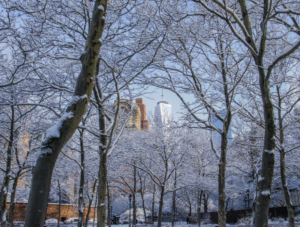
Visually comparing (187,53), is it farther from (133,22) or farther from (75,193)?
(75,193)

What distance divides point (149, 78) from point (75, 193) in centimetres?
2450

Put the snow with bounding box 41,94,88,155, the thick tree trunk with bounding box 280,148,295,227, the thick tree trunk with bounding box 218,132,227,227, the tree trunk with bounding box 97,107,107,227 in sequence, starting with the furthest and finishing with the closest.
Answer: the thick tree trunk with bounding box 280,148,295,227, the thick tree trunk with bounding box 218,132,227,227, the tree trunk with bounding box 97,107,107,227, the snow with bounding box 41,94,88,155

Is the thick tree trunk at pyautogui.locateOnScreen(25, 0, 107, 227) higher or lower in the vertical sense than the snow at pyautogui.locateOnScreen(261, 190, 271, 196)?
higher

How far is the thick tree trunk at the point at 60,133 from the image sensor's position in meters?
3.39

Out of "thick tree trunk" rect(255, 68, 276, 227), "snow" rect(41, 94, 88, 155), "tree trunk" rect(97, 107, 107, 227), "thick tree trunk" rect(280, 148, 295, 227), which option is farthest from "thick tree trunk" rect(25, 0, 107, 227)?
"thick tree trunk" rect(280, 148, 295, 227)

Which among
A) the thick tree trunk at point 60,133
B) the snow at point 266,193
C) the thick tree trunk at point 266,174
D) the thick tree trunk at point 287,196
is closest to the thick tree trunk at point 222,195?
the thick tree trunk at point 287,196

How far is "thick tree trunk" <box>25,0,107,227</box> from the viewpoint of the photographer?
3.39 metres

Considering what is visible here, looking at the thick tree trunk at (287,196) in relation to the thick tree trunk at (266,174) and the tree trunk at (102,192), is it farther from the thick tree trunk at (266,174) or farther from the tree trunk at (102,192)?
the tree trunk at (102,192)

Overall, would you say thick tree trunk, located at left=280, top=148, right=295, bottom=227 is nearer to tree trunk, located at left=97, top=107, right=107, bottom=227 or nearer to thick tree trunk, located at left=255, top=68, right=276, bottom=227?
thick tree trunk, located at left=255, top=68, right=276, bottom=227

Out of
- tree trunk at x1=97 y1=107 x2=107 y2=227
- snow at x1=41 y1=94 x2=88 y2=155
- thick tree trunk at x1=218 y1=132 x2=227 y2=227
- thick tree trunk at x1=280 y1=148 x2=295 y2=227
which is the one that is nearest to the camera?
snow at x1=41 y1=94 x2=88 y2=155

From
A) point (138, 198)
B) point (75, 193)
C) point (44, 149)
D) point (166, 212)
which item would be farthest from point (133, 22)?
point (166, 212)

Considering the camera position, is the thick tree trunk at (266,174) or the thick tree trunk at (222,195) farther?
the thick tree trunk at (222,195)

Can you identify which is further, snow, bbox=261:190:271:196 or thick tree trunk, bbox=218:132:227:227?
thick tree trunk, bbox=218:132:227:227

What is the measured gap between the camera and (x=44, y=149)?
3609 millimetres
